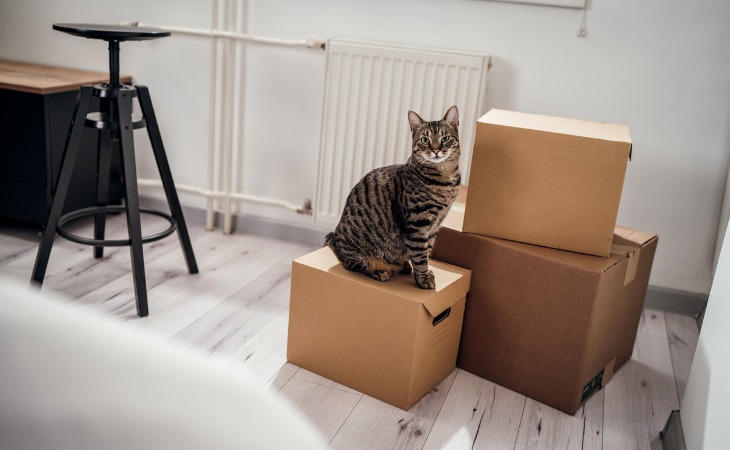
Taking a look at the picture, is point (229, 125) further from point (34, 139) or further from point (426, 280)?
point (426, 280)

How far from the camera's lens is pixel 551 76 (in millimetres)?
2334

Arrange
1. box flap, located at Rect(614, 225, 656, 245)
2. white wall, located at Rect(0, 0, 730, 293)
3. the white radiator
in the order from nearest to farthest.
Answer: box flap, located at Rect(614, 225, 656, 245) < white wall, located at Rect(0, 0, 730, 293) < the white radiator

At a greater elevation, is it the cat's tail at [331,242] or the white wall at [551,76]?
the white wall at [551,76]

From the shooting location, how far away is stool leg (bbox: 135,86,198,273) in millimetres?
2094

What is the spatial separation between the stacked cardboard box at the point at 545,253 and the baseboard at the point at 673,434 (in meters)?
0.21

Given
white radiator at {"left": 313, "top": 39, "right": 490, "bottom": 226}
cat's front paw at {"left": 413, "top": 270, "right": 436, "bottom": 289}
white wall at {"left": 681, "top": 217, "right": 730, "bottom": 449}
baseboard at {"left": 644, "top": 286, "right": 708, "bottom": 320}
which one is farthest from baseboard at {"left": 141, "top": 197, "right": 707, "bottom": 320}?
cat's front paw at {"left": 413, "top": 270, "right": 436, "bottom": 289}

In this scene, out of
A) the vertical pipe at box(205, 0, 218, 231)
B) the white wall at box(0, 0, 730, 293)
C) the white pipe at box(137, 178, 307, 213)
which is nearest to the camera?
the white wall at box(0, 0, 730, 293)

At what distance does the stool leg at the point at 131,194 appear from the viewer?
2004mm

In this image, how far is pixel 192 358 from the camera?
0.66 m

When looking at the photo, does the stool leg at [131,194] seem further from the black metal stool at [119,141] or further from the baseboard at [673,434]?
the baseboard at [673,434]

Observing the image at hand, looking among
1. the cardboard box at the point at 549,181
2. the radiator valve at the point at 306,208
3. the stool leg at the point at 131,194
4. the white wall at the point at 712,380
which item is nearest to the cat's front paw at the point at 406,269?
the cardboard box at the point at 549,181

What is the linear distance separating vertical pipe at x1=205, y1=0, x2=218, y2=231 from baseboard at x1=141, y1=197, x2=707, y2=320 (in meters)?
0.05

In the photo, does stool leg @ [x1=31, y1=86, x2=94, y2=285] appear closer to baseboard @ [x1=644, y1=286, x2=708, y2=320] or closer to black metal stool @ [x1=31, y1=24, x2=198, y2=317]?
black metal stool @ [x1=31, y1=24, x2=198, y2=317]

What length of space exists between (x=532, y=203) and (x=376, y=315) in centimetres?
49
